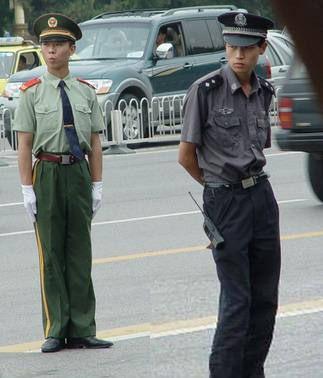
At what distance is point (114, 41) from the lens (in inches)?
819

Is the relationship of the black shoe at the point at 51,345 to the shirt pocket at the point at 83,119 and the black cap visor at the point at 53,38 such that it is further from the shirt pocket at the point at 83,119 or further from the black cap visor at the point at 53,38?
the black cap visor at the point at 53,38

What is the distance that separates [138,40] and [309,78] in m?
20.0

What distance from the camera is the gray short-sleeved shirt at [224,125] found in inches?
179

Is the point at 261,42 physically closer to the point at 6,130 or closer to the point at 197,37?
the point at 6,130

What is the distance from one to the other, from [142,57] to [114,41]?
2.77ft

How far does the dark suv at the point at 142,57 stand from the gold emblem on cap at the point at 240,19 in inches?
580

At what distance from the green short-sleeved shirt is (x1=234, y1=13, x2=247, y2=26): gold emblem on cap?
1798mm

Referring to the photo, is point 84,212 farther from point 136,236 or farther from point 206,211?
point 136,236

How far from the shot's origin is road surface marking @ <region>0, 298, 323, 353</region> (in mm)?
6477

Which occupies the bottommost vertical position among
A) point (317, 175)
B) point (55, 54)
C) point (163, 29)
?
point (317, 175)

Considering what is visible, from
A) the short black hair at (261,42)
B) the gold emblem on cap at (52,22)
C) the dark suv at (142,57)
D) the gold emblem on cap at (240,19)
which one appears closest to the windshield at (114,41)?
the dark suv at (142,57)

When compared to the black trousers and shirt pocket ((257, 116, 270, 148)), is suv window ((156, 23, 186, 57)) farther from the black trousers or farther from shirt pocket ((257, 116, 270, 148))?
the black trousers

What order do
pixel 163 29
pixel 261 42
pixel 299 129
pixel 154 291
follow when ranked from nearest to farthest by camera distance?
pixel 261 42 < pixel 154 291 < pixel 299 129 < pixel 163 29

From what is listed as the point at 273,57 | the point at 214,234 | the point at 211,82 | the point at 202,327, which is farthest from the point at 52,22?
the point at 273,57
